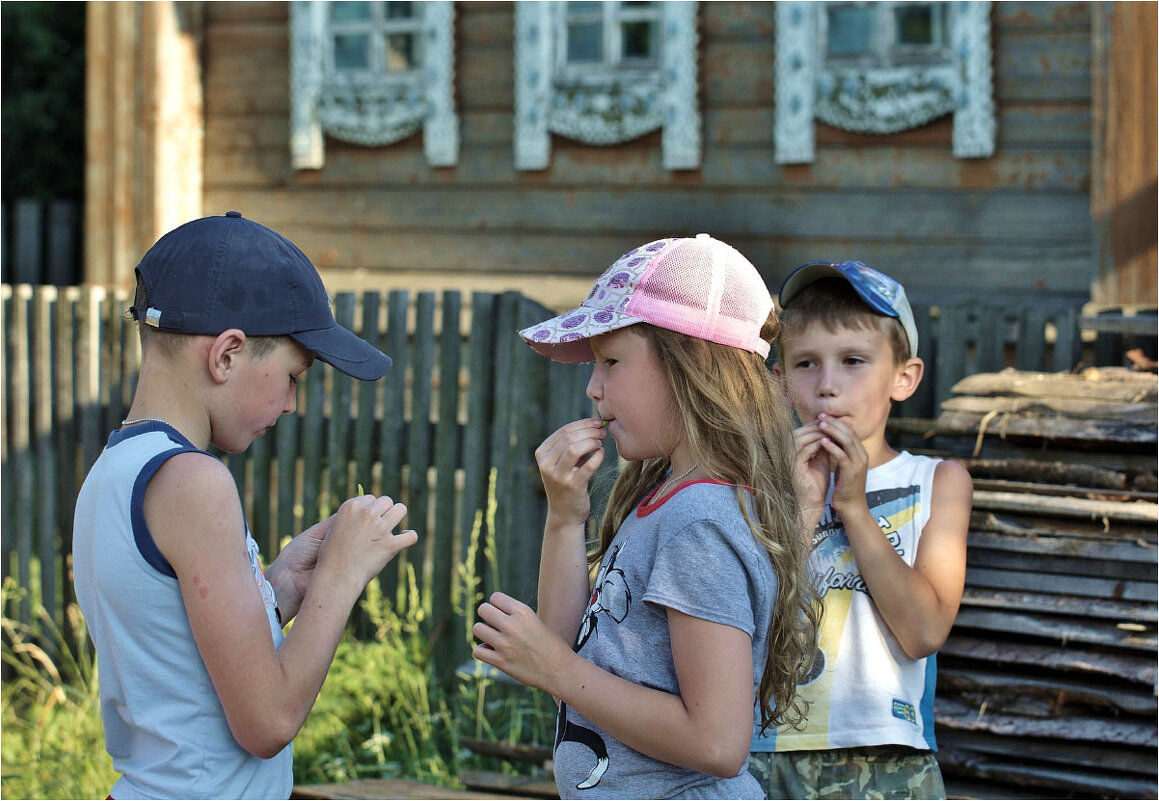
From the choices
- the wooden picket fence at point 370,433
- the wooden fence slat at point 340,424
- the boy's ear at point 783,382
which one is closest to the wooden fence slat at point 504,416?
the wooden picket fence at point 370,433

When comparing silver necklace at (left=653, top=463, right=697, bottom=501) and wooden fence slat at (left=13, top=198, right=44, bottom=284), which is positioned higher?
wooden fence slat at (left=13, top=198, right=44, bottom=284)

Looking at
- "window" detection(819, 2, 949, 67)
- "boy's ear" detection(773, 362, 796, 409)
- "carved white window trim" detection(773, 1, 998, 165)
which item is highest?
"window" detection(819, 2, 949, 67)

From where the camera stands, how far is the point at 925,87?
5.57m

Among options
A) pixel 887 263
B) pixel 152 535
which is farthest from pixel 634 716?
pixel 887 263

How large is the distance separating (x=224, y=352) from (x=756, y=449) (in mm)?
915

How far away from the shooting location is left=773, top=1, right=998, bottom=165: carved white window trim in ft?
17.9

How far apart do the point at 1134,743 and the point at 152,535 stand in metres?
2.50

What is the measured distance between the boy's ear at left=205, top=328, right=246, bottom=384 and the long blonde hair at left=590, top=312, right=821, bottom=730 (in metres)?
0.68

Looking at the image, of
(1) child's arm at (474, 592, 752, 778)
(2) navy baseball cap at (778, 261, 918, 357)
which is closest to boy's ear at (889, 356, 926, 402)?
(2) navy baseball cap at (778, 261, 918, 357)

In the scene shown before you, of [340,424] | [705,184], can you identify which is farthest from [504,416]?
[705,184]

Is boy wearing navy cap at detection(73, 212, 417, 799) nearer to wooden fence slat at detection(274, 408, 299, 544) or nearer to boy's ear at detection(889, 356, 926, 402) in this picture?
boy's ear at detection(889, 356, 926, 402)

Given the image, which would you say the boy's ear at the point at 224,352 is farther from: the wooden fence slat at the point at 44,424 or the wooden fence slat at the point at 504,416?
the wooden fence slat at the point at 44,424

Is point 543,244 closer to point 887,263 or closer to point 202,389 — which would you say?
point 887,263

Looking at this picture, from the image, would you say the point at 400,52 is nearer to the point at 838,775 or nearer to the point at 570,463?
the point at 570,463
